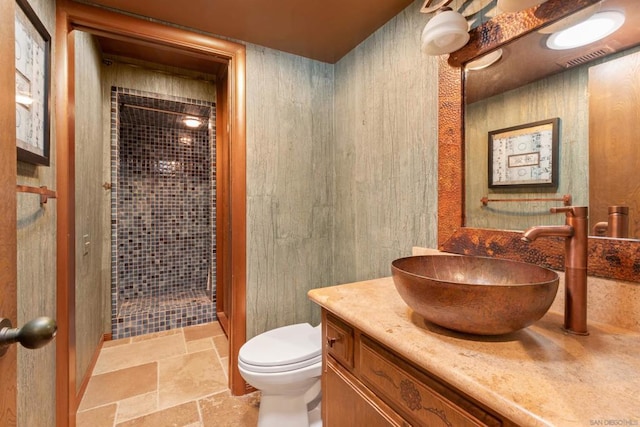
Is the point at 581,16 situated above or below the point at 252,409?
above

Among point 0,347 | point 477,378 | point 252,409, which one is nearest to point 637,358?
point 477,378

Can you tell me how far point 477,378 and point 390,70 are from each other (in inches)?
60.4

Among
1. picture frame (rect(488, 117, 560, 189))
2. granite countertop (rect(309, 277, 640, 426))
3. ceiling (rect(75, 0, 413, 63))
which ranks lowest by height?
granite countertop (rect(309, 277, 640, 426))

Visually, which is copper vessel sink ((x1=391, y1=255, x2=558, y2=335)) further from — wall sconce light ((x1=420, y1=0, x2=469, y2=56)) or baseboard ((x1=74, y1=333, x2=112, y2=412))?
baseboard ((x1=74, y1=333, x2=112, y2=412))

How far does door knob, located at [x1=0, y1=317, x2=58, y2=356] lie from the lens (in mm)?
482

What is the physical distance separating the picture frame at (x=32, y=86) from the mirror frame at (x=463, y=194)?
5.21 ft

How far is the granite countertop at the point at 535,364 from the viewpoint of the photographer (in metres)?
0.46

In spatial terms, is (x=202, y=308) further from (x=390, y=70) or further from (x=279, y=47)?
(x=390, y=70)

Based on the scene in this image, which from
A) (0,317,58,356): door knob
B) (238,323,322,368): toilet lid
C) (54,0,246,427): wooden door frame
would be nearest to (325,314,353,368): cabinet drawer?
(238,323,322,368): toilet lid

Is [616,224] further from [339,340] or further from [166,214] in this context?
[166,214]

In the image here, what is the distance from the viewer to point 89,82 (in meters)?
1.93

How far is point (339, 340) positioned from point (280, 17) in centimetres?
168

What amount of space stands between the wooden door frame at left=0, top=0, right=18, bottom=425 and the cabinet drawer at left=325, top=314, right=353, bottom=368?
770 mm

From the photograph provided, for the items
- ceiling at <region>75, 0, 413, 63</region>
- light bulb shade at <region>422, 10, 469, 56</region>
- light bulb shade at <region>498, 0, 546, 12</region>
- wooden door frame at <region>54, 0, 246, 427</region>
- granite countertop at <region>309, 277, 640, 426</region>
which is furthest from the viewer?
ceiling at <region>75, 0, 413, 63</region>
